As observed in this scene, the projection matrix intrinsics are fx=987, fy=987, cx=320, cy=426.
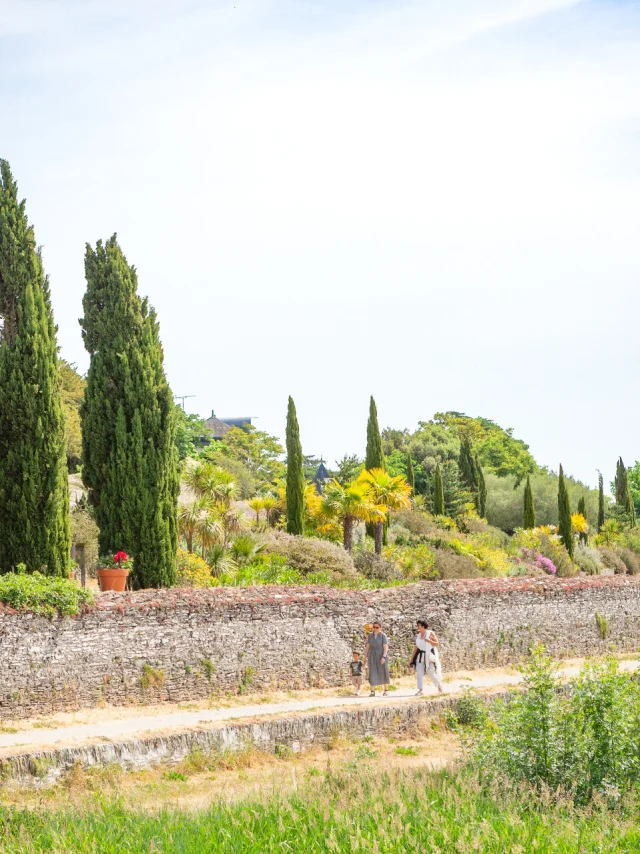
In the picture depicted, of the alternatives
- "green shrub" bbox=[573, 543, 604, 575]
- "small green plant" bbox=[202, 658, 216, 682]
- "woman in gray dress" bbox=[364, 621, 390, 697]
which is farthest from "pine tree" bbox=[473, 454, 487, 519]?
"small green plant" bbox=[202, 658, 216, 682]

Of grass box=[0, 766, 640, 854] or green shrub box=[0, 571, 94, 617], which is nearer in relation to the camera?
grass box=[0, 766, 640, 854]

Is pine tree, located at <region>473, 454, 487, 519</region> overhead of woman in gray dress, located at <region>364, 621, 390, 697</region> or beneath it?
overhead

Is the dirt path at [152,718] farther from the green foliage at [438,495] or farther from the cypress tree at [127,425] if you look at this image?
the green foliage at [438,495]

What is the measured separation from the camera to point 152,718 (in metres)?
16.0

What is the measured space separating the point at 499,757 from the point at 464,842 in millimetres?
3775

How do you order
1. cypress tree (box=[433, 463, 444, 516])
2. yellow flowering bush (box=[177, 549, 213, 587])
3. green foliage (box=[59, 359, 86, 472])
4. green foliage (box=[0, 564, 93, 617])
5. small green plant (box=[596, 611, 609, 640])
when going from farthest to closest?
1. cypress tree (box=[433, 463, 444, 516])
2. green foliage (box=[59, 359, 86, 472])
3. small green plant (box=[596, 611, 609, 640])
4. yellow flowering bush (box=[177, 549, 213, 587])
5. green foliage (box=[0, 564, 93, 617])

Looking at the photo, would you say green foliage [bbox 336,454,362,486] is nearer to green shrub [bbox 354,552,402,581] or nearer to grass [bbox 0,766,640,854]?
green shrub [bbox 354,552,402,581]

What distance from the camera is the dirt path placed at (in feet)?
46.9

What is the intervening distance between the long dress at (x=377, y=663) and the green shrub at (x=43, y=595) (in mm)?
5507

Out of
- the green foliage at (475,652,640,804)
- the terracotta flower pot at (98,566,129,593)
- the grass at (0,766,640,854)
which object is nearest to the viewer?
the grass at (0,766,640,854)

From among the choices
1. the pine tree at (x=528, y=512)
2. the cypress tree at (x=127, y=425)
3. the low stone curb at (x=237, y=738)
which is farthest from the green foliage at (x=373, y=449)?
the low stone curb at (x=237, y=738)

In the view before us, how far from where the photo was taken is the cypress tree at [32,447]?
18516mm

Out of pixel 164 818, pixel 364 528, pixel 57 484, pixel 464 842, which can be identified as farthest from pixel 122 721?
pixel 364 528

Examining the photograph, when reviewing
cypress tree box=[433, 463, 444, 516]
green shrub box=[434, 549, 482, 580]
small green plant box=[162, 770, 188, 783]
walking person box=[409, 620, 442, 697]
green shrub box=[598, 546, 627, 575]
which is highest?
cypress tree box=[433, 463, 444, 516]
